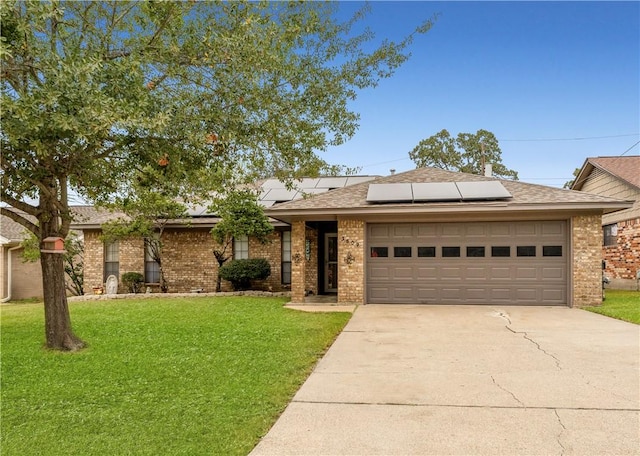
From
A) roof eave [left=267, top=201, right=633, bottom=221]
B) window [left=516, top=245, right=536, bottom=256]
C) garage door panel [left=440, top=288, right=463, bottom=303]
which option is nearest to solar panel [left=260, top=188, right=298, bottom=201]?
roof eave [left=267, top=201, right=633, bottom=221]

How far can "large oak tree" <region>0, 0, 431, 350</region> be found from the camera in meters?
4.64

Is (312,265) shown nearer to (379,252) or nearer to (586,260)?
(379,252)

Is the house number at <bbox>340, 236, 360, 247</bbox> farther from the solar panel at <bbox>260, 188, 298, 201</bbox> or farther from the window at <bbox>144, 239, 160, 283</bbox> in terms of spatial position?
the window at <bbox>144, 239, 160, 283</bbox>

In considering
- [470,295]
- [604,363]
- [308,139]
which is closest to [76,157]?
[308,139]

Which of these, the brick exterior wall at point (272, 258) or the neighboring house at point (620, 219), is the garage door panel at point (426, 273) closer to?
the brick exterior wall at point (272, 258)

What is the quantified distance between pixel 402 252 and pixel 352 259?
1.32 metres

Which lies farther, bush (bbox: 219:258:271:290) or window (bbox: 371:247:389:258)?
bush (bbox: 219:258:271:290)

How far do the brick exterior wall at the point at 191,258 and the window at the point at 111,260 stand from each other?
296 mm

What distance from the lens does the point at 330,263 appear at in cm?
1399

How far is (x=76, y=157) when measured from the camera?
543cm

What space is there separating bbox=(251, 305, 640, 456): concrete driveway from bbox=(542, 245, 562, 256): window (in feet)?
10.6

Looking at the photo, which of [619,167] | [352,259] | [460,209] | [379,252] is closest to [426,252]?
[379,252]

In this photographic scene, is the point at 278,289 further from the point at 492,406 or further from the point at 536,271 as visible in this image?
the point at 492,406

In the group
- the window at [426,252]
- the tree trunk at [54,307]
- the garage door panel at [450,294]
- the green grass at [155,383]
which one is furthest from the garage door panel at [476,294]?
the tree trunk at [54,307]
